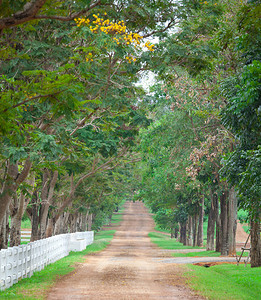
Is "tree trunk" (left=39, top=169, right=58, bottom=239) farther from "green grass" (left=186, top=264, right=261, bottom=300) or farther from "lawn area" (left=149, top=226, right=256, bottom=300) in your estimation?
"green grass" (left=186, top=264, right=261, bottom=300)

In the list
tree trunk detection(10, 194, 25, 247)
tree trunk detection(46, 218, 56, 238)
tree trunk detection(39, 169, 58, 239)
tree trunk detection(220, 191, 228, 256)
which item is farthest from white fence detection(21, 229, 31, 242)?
tree trunk detection(10, 194, 25, 247)

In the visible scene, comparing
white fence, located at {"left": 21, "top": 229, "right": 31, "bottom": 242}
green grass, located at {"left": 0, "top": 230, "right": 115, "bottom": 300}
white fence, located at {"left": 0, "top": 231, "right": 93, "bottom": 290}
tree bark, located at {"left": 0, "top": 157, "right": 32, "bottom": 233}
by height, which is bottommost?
white fence, located at {"left": 21, "top": 229, "right": 31, "bottom": 242}

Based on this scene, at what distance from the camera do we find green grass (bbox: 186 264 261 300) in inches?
489

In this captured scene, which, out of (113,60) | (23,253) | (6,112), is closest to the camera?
(6,112)

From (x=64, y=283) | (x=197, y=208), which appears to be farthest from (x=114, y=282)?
(x=197, y=208)

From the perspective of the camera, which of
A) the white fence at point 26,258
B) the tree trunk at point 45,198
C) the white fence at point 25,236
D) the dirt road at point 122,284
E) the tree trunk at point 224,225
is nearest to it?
the dirt road at point 122,284

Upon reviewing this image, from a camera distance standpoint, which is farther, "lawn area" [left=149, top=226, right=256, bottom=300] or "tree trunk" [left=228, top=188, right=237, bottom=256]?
"tree trunk" [left=228, top=188, right=237, bottom=256]

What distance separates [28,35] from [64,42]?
3.65 feet

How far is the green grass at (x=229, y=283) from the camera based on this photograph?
40.7 feet

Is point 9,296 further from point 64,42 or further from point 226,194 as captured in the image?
point 226,194

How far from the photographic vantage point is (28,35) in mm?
12383

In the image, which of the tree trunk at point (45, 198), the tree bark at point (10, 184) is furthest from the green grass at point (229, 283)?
the tree trunk at point (45, 198)

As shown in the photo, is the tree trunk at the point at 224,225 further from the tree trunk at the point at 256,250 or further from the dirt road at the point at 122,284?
the dirt road at the point at 122,284

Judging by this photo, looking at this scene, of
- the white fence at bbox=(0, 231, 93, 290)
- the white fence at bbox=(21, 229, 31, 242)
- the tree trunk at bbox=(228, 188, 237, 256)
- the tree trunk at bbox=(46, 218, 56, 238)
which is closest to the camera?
the white fence at bbox=(0, 231, 93, 290)
